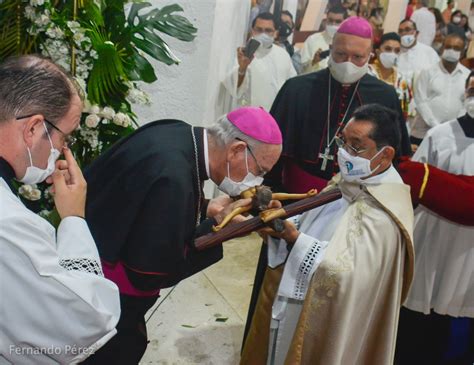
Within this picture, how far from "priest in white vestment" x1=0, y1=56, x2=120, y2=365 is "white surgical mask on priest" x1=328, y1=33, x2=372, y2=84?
2.32 meters

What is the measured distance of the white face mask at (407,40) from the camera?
766 cm

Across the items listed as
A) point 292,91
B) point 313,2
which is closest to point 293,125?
point 292,91

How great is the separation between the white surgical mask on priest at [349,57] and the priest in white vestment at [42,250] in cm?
232

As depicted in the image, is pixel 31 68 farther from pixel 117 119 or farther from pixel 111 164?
pixel 117 119

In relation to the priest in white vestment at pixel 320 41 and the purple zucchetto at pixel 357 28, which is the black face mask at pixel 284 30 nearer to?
the priest in white vestment at pixel 320 41

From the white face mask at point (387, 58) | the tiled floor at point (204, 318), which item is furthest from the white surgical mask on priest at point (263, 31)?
the tiled floor at point (204, 318)

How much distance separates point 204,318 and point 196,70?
7.52 feet

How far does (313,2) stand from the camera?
7113mm

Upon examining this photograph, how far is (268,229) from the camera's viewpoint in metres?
2.46

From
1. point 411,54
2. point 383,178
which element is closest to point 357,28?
point 383,178

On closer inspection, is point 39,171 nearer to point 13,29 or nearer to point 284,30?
point 13,29

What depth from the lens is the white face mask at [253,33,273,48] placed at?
5879 mm

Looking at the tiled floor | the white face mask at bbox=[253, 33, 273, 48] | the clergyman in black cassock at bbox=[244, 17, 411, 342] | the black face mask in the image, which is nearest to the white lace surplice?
the clergyman in black cassock at bbox=[244, 17, 411, 342]

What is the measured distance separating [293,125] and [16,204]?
256 centimetres
